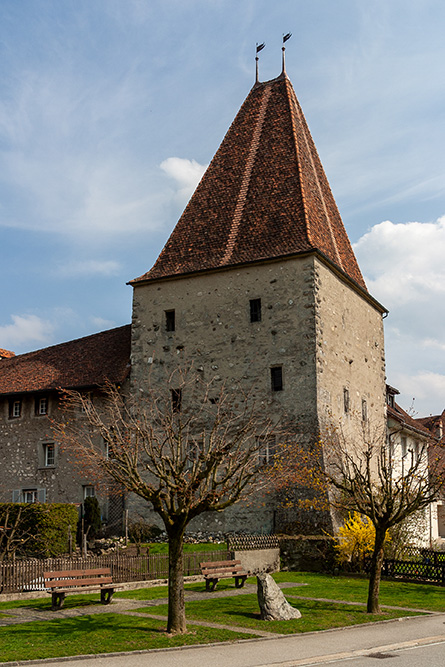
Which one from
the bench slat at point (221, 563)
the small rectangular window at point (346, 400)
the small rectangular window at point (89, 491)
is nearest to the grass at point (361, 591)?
the bench slat at point (221, 563)

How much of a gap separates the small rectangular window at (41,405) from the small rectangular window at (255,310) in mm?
9578

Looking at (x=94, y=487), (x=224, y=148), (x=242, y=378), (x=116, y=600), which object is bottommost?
(x=116, y=600)

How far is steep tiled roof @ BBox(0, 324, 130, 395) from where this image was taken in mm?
28531

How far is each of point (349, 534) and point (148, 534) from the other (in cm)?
783

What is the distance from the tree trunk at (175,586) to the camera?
39.2 ft

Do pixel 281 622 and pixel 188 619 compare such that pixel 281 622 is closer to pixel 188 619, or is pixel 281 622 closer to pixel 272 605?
pixel 272 605

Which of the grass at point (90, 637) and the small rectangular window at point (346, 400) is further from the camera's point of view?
the small rectangular window at point (346, 400)

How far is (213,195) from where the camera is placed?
30094 millimetres

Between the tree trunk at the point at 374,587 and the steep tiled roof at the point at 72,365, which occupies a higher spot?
the steep tiled roof at the point at 72,365

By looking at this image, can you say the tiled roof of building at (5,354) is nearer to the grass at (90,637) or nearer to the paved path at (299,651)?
the grass at (90,637)

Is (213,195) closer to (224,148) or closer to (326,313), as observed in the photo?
(224,148)

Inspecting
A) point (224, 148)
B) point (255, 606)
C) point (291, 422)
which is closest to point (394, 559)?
point (291, 422)

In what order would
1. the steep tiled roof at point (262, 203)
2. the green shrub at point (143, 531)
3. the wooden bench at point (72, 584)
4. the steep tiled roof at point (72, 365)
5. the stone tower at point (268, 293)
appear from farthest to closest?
the steep tiled roof at point (72, 365)
the steep tiled roof at point (262, 203)
the green shrub at point (143, 531)
the stone tower at point (268, 293)
the wooden bench at point (72, 584)

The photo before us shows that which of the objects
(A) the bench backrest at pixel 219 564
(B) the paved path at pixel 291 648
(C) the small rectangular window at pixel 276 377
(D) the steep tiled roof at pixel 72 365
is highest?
(D) the steep tiled roof at pixel 72 365
